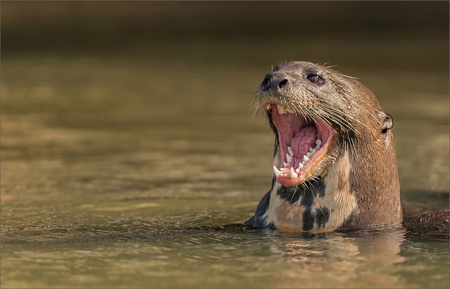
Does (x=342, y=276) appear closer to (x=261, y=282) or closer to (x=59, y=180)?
(x=261, y=282)

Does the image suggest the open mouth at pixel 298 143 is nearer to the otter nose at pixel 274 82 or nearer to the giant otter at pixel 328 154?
the giant otter at pixel 328 154

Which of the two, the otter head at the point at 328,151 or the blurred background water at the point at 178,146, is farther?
the otter head at the point at 328,151

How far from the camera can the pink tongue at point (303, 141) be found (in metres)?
6.32

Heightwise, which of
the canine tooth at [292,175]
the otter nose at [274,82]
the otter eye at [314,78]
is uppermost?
the otter eye at [314,78]

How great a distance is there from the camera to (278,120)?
20.9ft

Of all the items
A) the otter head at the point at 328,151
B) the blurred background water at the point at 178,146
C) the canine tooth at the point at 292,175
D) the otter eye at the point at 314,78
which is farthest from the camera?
the otter eye at the point at 314,78

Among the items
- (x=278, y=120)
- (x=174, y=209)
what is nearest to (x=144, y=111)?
(x=174, y=209)

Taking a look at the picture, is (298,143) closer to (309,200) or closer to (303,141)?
(303,141)

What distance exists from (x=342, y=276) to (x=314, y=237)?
921mm

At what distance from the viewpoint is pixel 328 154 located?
6.25 m

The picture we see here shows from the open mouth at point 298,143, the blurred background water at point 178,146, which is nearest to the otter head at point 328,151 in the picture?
the open mouth at point 298,143

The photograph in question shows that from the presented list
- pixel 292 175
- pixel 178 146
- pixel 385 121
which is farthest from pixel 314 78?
pixel 178 146

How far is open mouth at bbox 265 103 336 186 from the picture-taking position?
243 inches

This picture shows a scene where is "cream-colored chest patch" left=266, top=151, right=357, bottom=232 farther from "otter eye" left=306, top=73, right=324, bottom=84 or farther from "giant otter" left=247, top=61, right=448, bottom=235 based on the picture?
"otter eye" left=306, top=73, right=324, bottom=84
